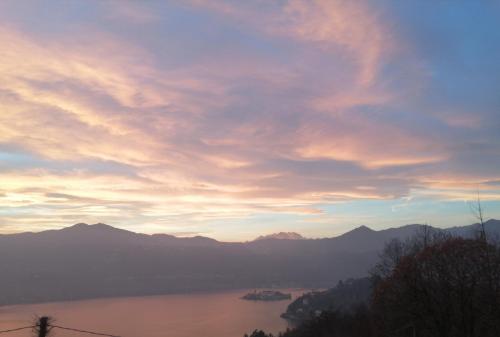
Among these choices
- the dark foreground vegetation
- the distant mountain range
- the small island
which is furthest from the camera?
the distant mountain range

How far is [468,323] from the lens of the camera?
1272 cm

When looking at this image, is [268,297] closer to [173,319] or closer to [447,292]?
[173,319]

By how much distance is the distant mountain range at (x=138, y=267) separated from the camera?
110375 millimetres

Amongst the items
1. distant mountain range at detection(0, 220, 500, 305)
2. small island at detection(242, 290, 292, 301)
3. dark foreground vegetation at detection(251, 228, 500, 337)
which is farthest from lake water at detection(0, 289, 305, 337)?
dark foreground vegetation at detection(251, 228, 500, 337)

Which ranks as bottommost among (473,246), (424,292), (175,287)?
(175,287)

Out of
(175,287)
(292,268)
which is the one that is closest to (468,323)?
(175,287)

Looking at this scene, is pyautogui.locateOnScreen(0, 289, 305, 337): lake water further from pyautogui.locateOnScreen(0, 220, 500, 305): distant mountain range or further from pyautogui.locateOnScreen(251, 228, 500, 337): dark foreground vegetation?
pyautogui.locateOnScreen(251, 228, 500, 337): dark foreground vegetation

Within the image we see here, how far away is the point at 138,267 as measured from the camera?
14262cm

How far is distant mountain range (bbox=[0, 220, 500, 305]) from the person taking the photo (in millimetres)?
110375

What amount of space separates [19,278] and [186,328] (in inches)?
3141

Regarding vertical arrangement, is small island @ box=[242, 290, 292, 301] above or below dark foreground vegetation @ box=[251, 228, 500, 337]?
below

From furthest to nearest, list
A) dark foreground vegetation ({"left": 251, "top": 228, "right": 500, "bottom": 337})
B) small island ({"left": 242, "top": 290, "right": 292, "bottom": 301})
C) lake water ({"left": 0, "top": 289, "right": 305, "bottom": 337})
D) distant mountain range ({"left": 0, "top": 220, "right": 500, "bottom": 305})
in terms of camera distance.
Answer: distant mountain range ({"left": 0, "top": 220, "right": 500, "bottom": 305}) < small island ({"left": 242, "top": 290, "right": 292, "bottom": 301}) < lake water ({"left": 0, "top": 289, "right": 305, "bottom": 337}) < dark foreground vegetation ({"left": 251, "top": 228, "right": 500, "bottom": 337})

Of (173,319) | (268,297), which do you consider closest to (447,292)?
(173,319)

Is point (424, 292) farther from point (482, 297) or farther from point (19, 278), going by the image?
point (19, 278)
